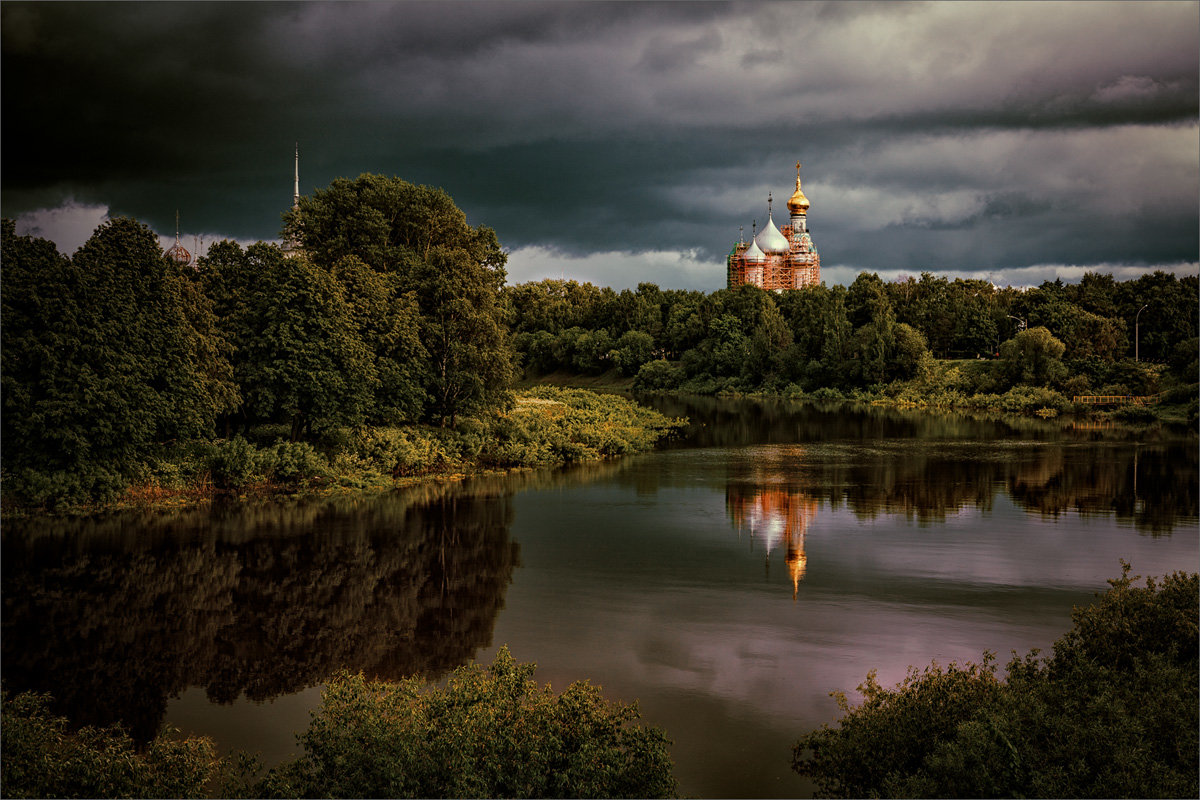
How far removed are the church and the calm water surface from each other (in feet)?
396

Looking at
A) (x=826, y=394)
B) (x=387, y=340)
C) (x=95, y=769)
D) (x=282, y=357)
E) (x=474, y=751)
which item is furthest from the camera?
(x=826, y=394)

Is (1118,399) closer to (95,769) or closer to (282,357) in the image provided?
(282,357)

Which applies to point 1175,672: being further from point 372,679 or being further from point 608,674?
point 372,679

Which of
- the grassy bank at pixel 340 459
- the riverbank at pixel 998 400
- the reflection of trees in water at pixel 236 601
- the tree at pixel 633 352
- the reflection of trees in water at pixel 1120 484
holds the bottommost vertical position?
the reflection of trees in water at pixel 236 601

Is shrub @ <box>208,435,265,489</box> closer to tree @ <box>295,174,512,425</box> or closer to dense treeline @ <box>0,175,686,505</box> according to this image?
dense treeline @ <box>0,175,686,505</box>

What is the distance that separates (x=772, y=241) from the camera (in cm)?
15488

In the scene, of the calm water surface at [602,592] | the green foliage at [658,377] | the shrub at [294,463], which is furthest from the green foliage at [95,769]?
the green foliage at [658,377]

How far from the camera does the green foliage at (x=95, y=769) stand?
10031 millimetres

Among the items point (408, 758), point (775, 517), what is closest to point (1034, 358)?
point (775, 517)

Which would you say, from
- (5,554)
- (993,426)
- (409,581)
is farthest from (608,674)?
(993,426)

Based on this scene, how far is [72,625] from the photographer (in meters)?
18.1

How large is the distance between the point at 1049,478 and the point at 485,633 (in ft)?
89.6

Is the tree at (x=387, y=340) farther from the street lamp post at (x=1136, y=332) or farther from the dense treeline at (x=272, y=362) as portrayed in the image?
the street lamp post at (x=1136, y=332)

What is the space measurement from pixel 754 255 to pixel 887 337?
69675 millimetres
